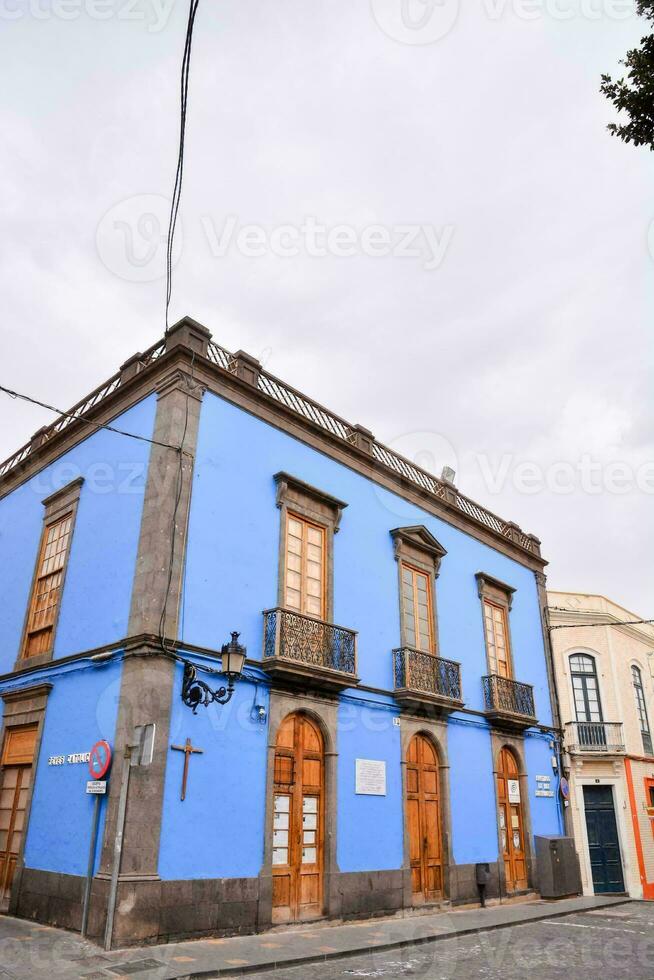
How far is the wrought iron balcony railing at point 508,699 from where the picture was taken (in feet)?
47.1

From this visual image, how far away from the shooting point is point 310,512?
1173 cm

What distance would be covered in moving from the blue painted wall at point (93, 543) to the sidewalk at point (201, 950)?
3318 mm

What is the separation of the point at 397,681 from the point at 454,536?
4.09 metres

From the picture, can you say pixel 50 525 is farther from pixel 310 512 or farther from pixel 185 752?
pixel 185 752

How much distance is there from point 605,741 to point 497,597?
5.12 meters

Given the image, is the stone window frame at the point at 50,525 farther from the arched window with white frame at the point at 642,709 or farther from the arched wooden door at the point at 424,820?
the arched window with white frame at the point at 642,709

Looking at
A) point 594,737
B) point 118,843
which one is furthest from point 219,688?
point 594,737

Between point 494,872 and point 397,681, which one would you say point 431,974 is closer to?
point 397,681

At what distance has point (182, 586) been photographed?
9.38 m

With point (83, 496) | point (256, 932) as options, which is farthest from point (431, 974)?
point (83, 496)

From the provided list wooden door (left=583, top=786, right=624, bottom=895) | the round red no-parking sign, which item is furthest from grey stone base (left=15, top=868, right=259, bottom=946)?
wooden door (left=583, top=786, right=624, bottom=895)

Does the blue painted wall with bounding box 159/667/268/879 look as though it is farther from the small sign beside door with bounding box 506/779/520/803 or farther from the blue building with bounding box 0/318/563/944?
the small sign beside door with bounding box 506/779/520/803

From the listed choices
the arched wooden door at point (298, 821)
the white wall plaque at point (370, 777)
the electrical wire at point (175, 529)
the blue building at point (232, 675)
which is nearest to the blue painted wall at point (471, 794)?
the blue building at point (232, 675)

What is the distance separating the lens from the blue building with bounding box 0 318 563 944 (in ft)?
28.3
